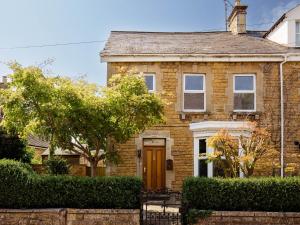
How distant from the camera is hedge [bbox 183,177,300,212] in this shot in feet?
40.5

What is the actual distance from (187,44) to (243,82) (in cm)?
331

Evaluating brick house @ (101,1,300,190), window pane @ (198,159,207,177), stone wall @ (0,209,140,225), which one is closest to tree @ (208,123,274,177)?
window pane @ (198,159,207,177)

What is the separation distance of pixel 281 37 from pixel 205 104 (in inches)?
206

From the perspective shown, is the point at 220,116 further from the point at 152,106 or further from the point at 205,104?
the point at 152,106

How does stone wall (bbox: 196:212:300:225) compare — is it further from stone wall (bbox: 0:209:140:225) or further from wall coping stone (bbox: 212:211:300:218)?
stone wall (bbox: 0:209:140:225)

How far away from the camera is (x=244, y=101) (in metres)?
18.4

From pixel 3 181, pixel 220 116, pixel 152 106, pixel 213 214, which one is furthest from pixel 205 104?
pixel 3 181

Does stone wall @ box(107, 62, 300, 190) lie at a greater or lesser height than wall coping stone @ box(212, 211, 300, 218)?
greater

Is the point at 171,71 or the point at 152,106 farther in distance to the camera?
the point at 171,71

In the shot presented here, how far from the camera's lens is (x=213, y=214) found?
12.1 meters

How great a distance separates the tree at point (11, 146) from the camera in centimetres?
1719

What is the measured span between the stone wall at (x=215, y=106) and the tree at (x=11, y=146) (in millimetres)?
3869

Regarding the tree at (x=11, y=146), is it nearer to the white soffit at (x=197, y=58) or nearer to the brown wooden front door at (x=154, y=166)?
the white soffit at (x=197, y=58)

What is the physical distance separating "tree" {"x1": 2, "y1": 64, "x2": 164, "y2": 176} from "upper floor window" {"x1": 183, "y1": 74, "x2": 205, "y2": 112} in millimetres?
3728
